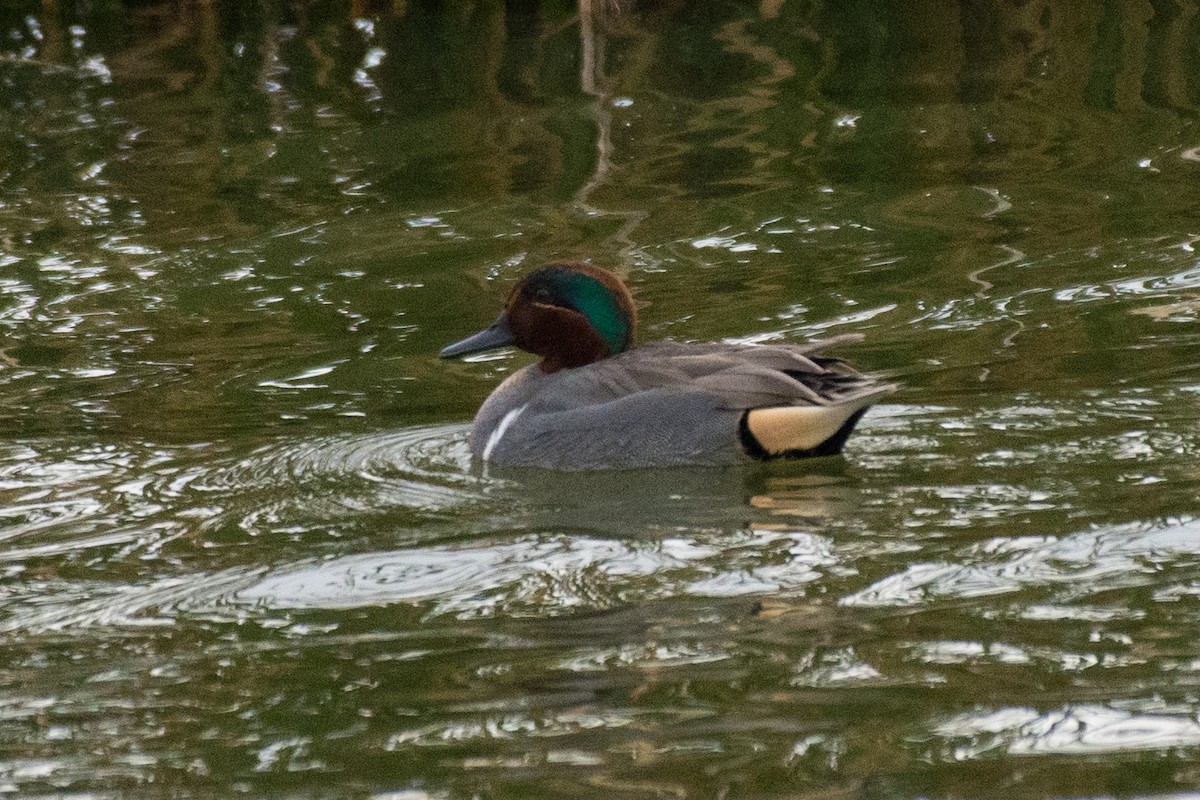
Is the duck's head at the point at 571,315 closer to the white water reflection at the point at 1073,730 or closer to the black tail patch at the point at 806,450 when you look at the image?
the black tail patch at the point at 806,450

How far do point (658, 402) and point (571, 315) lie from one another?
26.6 inches

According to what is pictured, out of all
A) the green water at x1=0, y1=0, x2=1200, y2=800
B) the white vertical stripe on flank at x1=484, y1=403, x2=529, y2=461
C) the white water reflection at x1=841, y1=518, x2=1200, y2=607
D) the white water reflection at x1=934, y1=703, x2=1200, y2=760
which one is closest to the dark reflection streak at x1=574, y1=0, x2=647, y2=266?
the green water at x1=0, y1=0, x2=1200, y2=800

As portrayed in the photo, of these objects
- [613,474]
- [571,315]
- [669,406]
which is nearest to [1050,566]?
[669,406]

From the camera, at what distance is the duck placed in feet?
22.2

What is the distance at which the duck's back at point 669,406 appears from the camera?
6.83m

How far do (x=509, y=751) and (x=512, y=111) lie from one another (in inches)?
440

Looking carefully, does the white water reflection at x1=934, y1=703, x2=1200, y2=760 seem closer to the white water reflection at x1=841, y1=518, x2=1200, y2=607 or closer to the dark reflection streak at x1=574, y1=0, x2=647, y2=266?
the white water reflection at x1=841, y1=518, x2=1200, y2=607

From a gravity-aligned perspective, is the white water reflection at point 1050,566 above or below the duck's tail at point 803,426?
above

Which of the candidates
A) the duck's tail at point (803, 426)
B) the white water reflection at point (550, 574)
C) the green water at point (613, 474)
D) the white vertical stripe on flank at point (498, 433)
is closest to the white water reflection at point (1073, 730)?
the green water at point (613, 474)

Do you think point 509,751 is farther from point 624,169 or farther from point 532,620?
point 624,169

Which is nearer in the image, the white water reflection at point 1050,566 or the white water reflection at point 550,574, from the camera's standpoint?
the white water reflection at point 1050,566

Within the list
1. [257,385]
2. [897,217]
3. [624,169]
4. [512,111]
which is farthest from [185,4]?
[257,385]

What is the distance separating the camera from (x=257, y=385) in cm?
869

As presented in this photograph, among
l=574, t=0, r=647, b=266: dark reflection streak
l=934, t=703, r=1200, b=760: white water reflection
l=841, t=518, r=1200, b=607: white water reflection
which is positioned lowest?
l=574, t=0, r=647, b=266: dark reflection streak
